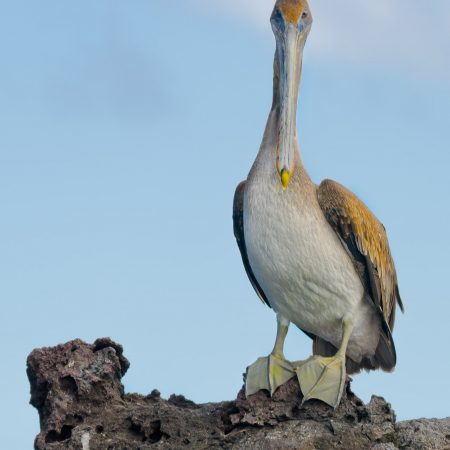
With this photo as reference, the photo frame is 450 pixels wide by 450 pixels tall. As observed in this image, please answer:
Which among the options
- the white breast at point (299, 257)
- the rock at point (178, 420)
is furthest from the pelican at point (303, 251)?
the rock at point (178, 420)

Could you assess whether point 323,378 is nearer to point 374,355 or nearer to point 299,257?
point 299,257

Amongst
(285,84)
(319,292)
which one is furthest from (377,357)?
(285,84)

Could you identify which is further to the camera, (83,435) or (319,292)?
(319,292)

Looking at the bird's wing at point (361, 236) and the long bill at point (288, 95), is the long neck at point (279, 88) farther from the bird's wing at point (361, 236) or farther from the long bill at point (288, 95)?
the bird's wing at point (361, 236)

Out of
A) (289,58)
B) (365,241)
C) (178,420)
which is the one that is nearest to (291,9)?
(289,58)

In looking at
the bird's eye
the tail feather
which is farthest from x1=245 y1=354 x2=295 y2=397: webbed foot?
the bird's eye

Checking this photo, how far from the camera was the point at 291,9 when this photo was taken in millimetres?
9922

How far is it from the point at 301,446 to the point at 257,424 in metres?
0.43

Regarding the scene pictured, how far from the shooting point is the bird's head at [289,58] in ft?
31.5

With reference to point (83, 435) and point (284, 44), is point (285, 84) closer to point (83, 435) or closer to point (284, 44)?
point (284, 44)

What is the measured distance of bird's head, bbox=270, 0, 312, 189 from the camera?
961cm

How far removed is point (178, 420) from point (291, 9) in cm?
372

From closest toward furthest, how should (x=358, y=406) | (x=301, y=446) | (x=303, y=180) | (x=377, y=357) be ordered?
(x=301, y=446), (x=358, y=406), (x=303, y=180), (x=377, y=357)

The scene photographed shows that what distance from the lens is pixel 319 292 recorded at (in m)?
9.53
